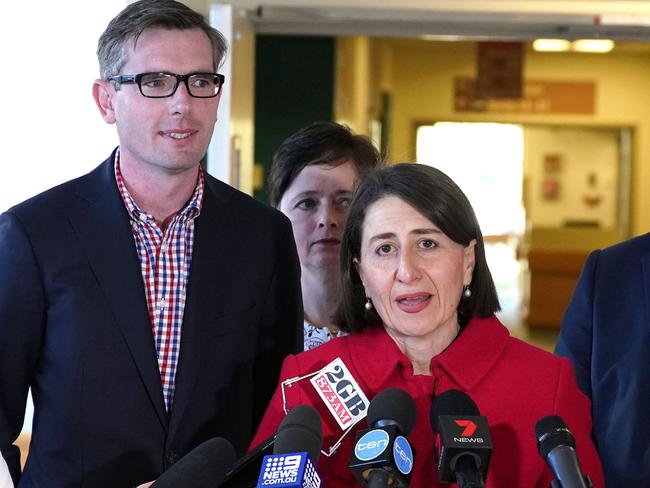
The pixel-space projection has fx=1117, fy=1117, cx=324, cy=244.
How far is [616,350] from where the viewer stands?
2.34m

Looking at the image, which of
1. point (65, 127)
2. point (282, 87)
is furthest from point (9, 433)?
point (282, 87)

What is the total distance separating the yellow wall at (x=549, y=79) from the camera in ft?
53.3

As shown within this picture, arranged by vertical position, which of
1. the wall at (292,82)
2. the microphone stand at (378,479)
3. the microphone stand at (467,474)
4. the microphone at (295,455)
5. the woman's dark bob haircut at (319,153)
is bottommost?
the microphone stand at (467,474)

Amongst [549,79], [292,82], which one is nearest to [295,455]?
[292,82]

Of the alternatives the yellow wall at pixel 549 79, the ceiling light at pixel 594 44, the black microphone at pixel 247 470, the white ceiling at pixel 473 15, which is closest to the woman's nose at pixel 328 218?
the black microphone at pixel 247 470

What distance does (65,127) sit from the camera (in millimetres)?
3561

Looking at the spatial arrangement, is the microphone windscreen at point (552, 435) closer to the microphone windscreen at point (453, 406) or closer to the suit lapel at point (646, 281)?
the microphone windscreen at point (453, 406)

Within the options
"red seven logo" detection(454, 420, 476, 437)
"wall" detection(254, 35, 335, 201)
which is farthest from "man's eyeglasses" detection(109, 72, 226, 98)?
"wall" detection(254, 35, 335, 201)

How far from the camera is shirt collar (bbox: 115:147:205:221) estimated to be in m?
2.34

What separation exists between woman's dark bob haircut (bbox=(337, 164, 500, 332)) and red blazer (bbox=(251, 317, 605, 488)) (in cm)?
5

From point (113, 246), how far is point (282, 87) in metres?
5.09

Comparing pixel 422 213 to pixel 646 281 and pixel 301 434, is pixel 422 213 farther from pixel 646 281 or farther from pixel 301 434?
pixel 301 434

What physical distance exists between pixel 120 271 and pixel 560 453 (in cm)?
108

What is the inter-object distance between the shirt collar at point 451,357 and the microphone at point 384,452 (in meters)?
0.52
